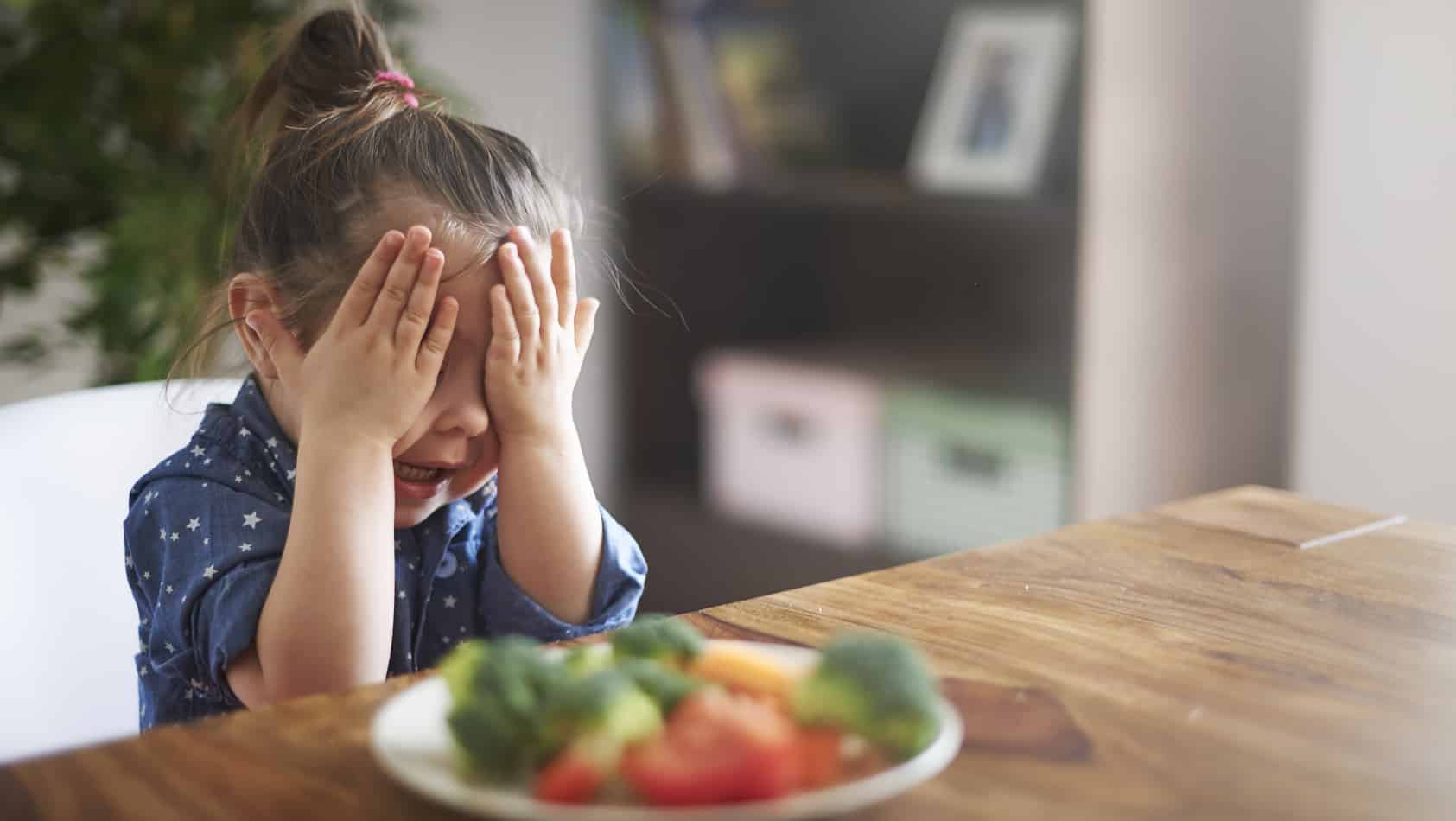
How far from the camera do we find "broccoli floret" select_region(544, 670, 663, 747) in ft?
1.61

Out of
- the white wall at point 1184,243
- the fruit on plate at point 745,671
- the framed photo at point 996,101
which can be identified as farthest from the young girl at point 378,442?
the framed photo at point 996,101

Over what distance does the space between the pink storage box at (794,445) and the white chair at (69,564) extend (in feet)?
4.84

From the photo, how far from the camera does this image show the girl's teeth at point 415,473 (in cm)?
96

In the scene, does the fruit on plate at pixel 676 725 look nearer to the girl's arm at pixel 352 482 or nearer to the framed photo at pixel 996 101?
the girl's arm at pixel 352 482

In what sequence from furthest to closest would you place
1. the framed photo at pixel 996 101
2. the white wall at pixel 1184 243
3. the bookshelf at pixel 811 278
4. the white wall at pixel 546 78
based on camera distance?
the white wall at pixel 546 78 < the bookshelf at pixel 811 278 < the framed photo at pixel 996 101 < the white wall at pixel 1184 243

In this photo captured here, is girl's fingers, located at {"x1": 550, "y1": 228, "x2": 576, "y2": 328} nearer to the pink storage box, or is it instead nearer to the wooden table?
the wooden table

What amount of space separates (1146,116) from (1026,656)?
4.48 ft

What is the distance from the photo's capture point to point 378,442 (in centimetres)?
87

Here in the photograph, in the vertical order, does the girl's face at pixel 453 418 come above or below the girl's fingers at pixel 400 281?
below

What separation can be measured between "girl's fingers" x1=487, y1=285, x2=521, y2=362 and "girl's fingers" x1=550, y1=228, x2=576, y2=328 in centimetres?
4

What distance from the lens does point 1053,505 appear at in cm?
214

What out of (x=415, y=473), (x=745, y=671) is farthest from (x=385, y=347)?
(x=745, y=671)

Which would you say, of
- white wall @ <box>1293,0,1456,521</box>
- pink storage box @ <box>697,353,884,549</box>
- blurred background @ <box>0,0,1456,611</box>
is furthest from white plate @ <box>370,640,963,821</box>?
pink storage box @ <box>697,353,884,549</box>

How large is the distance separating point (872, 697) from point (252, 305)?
0.60 m
